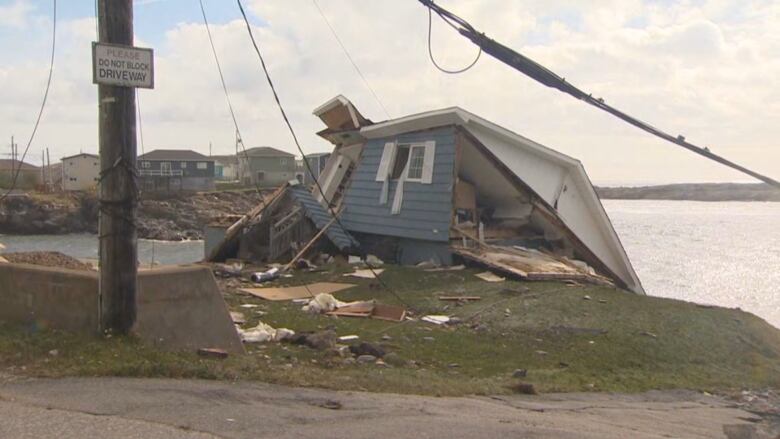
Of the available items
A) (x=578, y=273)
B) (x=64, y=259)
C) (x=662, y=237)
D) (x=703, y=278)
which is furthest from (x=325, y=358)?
(x=662, y=237)

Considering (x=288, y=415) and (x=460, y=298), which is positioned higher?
(x=288, y=415)

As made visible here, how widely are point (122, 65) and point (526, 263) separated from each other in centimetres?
1078

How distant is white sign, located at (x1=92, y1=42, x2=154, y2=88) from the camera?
6.59 metres

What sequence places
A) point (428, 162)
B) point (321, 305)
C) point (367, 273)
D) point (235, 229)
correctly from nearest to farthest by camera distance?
point (321, 305)
point (367, 273)
point (428, 162)
point (235, 229)

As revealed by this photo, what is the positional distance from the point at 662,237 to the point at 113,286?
147 feet

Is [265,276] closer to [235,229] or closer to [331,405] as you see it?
[235,229]

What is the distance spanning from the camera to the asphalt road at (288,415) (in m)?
4.83

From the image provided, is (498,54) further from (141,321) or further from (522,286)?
(141,321)

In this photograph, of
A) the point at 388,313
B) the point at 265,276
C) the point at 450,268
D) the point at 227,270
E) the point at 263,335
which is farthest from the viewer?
the point at 227,270

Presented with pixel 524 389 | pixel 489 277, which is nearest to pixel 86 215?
pixel 489 277

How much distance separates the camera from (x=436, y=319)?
37.2 feet

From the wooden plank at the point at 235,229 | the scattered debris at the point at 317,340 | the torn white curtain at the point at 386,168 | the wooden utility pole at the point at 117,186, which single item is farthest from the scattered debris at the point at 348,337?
the wooden plank at the point at 235,229

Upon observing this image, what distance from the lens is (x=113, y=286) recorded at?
677cm

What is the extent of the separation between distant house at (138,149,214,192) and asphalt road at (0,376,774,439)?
214ft
